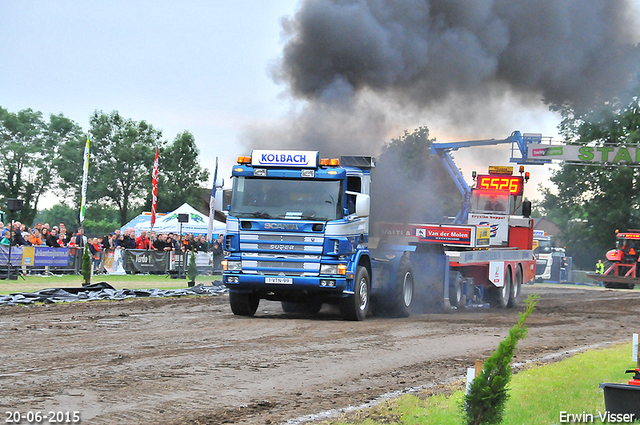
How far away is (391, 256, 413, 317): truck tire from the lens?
16.9 m

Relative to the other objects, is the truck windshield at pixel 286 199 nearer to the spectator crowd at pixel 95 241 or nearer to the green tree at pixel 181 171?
the spectator crowd at pixel 95 241

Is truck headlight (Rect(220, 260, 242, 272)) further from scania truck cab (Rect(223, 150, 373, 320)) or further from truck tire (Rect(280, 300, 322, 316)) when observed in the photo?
truck tire (Rect(280, 300, 322, 316))

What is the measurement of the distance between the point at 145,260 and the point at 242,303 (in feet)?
49.3

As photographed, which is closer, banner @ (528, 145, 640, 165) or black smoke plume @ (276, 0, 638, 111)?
black smoke plume @ (276, 0, 638, 111)

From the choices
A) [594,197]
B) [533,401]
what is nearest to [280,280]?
[533,401]

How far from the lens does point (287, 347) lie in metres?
11.0

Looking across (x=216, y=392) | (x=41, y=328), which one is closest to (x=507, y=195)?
(x=41, y=328)

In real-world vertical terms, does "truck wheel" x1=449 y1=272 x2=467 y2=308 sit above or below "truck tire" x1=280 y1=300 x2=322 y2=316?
above

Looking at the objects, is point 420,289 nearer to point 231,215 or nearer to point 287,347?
point 231,215

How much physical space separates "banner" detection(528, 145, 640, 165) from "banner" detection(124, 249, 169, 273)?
609 inches

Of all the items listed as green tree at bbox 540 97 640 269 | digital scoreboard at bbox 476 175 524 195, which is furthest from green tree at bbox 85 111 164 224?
digital scoreboard at bbox 476 175 524 195

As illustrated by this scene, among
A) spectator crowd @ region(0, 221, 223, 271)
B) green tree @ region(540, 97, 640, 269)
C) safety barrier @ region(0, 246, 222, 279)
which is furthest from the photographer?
green tree @ region(540, 97, 640, 269)

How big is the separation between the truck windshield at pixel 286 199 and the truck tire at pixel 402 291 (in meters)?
3.02

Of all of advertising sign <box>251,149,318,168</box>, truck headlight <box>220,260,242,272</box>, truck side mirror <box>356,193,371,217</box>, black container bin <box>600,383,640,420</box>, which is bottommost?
black container bin <box>600,383,640,420</box>
